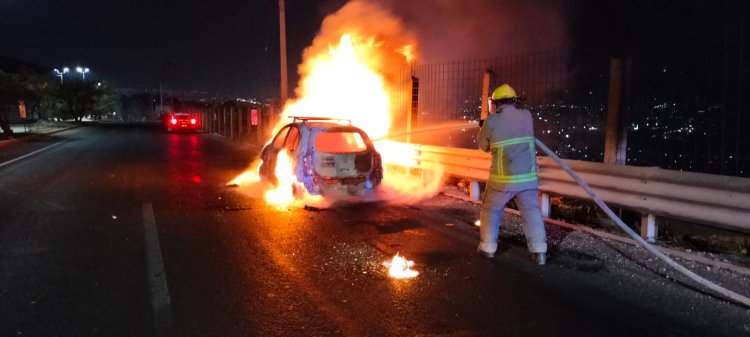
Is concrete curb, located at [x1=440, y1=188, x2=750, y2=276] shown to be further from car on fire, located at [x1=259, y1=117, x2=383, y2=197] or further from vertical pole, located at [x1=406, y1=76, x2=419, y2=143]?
vertical pole, located at [x1=406, y1=76, x2=419, y2=143]

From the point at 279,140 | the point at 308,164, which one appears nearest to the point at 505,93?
the point at 308,164

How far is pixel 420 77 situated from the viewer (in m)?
12.7

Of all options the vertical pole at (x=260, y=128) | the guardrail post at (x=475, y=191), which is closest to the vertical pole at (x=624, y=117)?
the guardrail post at (x=475, y=191)

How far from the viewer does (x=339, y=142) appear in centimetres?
913

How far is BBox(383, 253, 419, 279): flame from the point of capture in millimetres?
4998

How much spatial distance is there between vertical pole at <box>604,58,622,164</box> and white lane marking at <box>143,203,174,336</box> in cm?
567

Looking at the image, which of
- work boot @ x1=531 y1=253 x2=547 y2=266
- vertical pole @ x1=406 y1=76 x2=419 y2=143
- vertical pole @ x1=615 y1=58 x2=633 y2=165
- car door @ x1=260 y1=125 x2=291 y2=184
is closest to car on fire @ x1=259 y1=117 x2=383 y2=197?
car door @ x1=260 y1=125 x2=291 y2=184

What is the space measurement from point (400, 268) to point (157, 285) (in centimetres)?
212

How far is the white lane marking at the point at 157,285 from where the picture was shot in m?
3.85

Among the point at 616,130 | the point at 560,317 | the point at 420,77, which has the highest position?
the point at 420,77

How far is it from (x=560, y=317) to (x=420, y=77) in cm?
916

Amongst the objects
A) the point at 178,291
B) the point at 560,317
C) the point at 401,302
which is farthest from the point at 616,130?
the point at 178,291

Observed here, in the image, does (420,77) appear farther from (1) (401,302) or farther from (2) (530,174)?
(1) (401,302)

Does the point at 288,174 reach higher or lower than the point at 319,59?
lower
